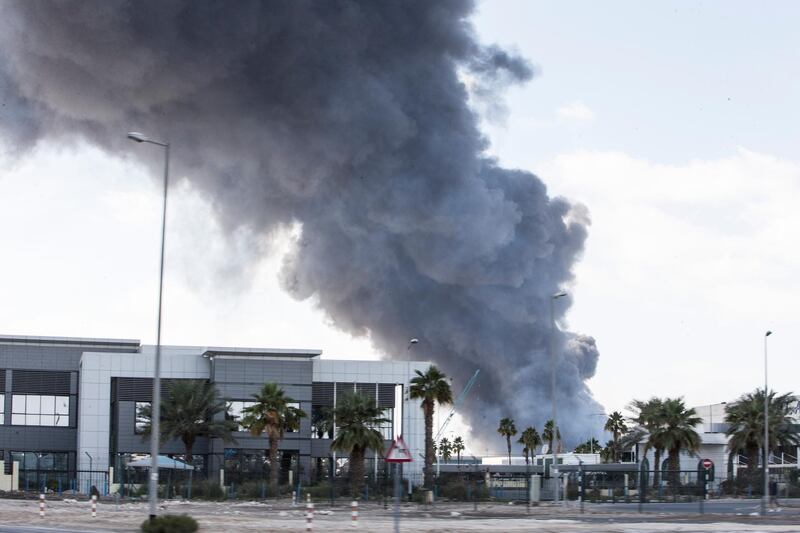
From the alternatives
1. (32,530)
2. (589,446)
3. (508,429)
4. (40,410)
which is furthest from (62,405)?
(589,446)

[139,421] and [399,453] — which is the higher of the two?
[399,453]

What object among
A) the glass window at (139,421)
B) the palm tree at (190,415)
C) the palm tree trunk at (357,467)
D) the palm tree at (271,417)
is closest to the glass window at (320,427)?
the palm tree at (190,415)

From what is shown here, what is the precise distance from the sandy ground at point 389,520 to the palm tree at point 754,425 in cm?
3030

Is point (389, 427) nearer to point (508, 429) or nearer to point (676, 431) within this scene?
point (676, 431)

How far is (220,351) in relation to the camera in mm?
95938

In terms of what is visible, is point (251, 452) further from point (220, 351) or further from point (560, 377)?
point (560, 377)

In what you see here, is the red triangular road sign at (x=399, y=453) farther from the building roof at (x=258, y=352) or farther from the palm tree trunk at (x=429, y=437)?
the building roof at (x=258, y=352)

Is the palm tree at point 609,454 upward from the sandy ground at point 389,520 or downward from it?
downward

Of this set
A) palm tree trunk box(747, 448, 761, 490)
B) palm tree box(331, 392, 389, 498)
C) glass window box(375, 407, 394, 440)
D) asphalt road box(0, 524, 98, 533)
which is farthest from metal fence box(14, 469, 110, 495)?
asphalt road box(0, 524, 98, 533)

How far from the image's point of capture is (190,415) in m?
86.9

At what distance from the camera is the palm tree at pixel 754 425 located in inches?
3255

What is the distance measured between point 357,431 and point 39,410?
117ft

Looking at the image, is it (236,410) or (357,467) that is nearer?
(357,467)

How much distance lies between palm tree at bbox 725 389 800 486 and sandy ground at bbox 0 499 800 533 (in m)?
30.3
